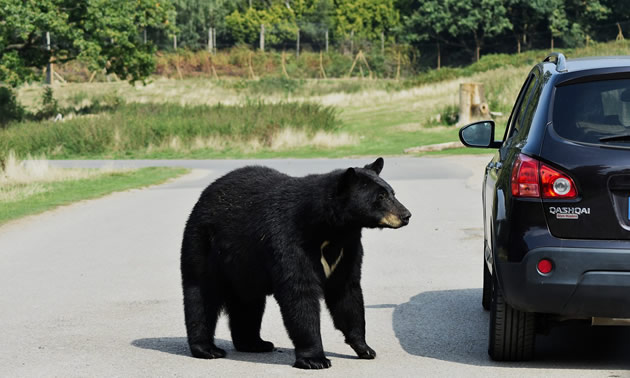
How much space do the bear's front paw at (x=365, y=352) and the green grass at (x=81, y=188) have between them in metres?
10.3

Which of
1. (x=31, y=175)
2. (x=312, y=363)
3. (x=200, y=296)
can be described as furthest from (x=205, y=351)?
(x=31, y=175)

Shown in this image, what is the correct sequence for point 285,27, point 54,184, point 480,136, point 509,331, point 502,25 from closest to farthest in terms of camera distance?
point 509,331
point 480,136
point 54,184
point 502,25
point 285,27

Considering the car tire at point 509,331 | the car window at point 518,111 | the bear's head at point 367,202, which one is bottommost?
the car tire at point 509,331

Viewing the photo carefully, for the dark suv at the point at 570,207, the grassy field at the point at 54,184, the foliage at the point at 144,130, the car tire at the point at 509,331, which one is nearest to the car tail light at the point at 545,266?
the dark suv at the point at 570,207

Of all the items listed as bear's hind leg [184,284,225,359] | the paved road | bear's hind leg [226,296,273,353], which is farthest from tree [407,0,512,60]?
bear's hind leg [184,284,225,359]

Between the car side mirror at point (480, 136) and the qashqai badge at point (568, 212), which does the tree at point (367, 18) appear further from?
the qashqai badge at point (568, 212)

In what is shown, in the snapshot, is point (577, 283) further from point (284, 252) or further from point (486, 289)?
point (486, 289)

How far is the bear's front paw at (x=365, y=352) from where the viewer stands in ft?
22.9

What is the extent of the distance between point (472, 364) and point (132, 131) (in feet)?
99.3

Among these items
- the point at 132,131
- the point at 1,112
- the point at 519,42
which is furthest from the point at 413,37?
the point at 132,131

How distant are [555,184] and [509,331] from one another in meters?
1.05

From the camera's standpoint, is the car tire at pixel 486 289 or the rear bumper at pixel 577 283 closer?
the rear bumper at pixel 577 283

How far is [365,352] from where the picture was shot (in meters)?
7.02

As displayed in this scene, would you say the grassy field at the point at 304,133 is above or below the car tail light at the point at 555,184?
below
